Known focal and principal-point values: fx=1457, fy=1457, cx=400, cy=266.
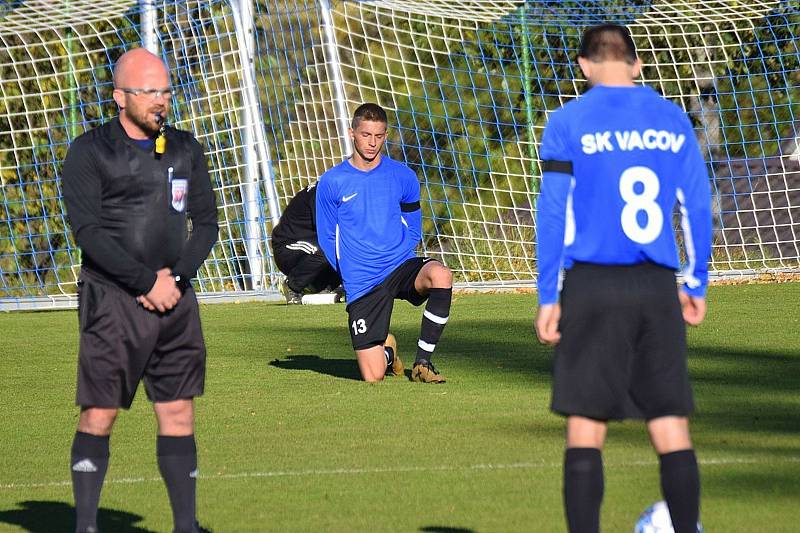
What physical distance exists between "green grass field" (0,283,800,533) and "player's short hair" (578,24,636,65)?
1684 mm

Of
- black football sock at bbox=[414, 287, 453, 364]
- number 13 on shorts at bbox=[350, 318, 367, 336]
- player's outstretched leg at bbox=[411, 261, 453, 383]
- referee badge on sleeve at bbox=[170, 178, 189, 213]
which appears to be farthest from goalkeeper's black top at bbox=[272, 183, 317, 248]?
referee badge on sleeve at bbox=[170, 178, 189, 213]

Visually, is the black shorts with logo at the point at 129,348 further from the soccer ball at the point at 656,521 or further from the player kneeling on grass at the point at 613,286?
the soccer ball at the point at 656,521

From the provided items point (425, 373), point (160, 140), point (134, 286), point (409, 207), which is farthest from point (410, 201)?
point (134, 286)

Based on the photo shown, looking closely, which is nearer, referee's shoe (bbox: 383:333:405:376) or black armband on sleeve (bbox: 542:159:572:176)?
black armband on sleeve (bbox: 542:159:572:176)

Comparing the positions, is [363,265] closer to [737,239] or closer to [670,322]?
[670,322]

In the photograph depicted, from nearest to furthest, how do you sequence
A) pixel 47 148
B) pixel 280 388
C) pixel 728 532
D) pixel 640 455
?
pixel 728 532 → pixel 640 455 → pixel 280 388 → pixel 47 148

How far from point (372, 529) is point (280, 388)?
13.5 feet

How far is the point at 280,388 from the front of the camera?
9312 mm

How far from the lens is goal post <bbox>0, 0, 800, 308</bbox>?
1653 centimetres

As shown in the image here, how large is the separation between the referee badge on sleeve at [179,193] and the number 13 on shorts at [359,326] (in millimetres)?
4366

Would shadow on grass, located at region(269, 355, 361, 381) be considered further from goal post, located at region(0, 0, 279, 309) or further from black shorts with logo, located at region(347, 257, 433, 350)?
goal post, located at region(0, 0, 279, 309)

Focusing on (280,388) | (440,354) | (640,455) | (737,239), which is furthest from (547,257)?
(737,239)

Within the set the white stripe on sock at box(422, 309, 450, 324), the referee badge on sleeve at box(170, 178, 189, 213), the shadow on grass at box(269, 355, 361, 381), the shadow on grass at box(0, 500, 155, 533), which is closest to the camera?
the referee badge on sleeve at box(170, 178, 189, 213)

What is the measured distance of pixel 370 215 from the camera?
973 centimetres
